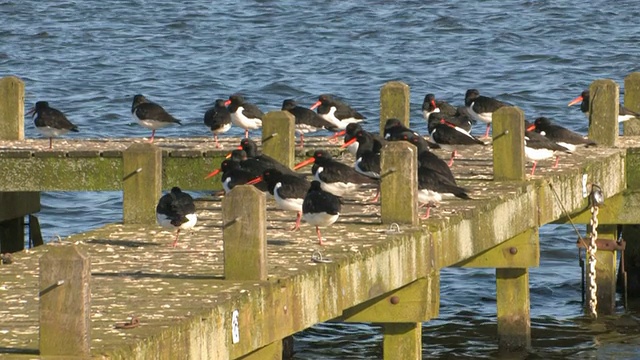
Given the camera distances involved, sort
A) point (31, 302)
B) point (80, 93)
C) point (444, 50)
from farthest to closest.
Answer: point (444, 50) < point (80, 93) < point (31, 302)

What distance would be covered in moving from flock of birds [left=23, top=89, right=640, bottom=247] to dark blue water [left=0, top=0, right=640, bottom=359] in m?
3.45

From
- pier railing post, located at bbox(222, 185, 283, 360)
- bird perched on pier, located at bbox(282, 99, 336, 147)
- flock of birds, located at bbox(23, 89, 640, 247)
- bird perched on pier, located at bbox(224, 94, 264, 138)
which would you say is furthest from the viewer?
bird perched on pier, located at bbox(224, 94, 264, 138)

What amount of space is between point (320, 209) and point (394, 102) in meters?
8.14

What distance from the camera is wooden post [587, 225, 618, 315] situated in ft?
75.5

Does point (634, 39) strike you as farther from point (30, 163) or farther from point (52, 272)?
point (52, 272)

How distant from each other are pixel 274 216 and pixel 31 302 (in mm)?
4640

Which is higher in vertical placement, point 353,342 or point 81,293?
point 81,293

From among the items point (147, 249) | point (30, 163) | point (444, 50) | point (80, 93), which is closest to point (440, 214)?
point (147, 249)

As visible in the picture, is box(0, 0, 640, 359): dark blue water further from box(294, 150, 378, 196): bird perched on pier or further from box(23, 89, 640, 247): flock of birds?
box(294, 150, 378, 196): bird perched on pier

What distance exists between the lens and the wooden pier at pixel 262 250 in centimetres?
1228

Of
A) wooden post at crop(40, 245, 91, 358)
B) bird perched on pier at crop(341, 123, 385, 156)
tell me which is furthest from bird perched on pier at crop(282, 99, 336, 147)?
wooden post at crop(40, 245, 91, 358)

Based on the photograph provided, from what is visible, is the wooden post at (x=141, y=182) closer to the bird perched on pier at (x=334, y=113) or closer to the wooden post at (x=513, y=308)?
the wooden post at (x=513, y=308)

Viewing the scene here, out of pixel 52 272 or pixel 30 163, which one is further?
pixel 30 163

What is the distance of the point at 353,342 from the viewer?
74.7ft
